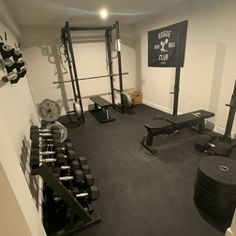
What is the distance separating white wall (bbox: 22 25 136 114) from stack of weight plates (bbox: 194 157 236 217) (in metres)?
3.97

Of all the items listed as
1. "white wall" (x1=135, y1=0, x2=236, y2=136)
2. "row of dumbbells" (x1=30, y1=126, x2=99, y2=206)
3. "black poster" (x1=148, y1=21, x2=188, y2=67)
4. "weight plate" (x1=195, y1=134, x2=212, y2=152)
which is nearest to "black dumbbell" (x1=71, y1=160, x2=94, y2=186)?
"row of dumbbells" (x1=30, y1=126, x2=99, y2=206)

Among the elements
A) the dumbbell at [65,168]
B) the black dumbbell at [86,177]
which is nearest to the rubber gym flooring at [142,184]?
the black dumbbell at [86,177]

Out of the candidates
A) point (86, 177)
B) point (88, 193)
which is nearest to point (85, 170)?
point (86, 177)

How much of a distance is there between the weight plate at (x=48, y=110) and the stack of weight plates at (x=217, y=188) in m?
2.76

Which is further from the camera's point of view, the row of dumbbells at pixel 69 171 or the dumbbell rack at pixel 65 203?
Result: the row of dumbbells at pixel 69 171

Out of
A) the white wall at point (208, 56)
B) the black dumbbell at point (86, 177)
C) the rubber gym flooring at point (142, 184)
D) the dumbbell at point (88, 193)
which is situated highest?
the white wall at point (208, 56)

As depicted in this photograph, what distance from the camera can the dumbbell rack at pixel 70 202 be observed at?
1299 millimetres

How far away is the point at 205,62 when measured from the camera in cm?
312

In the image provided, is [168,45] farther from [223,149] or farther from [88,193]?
[88,193]

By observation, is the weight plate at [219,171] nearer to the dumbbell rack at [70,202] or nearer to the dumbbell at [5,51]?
the dumbbell rack at [70,202]

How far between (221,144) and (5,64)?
2784 millimetres

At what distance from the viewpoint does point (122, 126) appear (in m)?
3.80

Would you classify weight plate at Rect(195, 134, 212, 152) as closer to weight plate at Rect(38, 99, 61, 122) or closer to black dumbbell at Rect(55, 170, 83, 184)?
black dumbbell at Rect(55, 170, 83, 184)

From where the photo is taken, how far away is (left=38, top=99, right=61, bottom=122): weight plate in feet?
10.6
